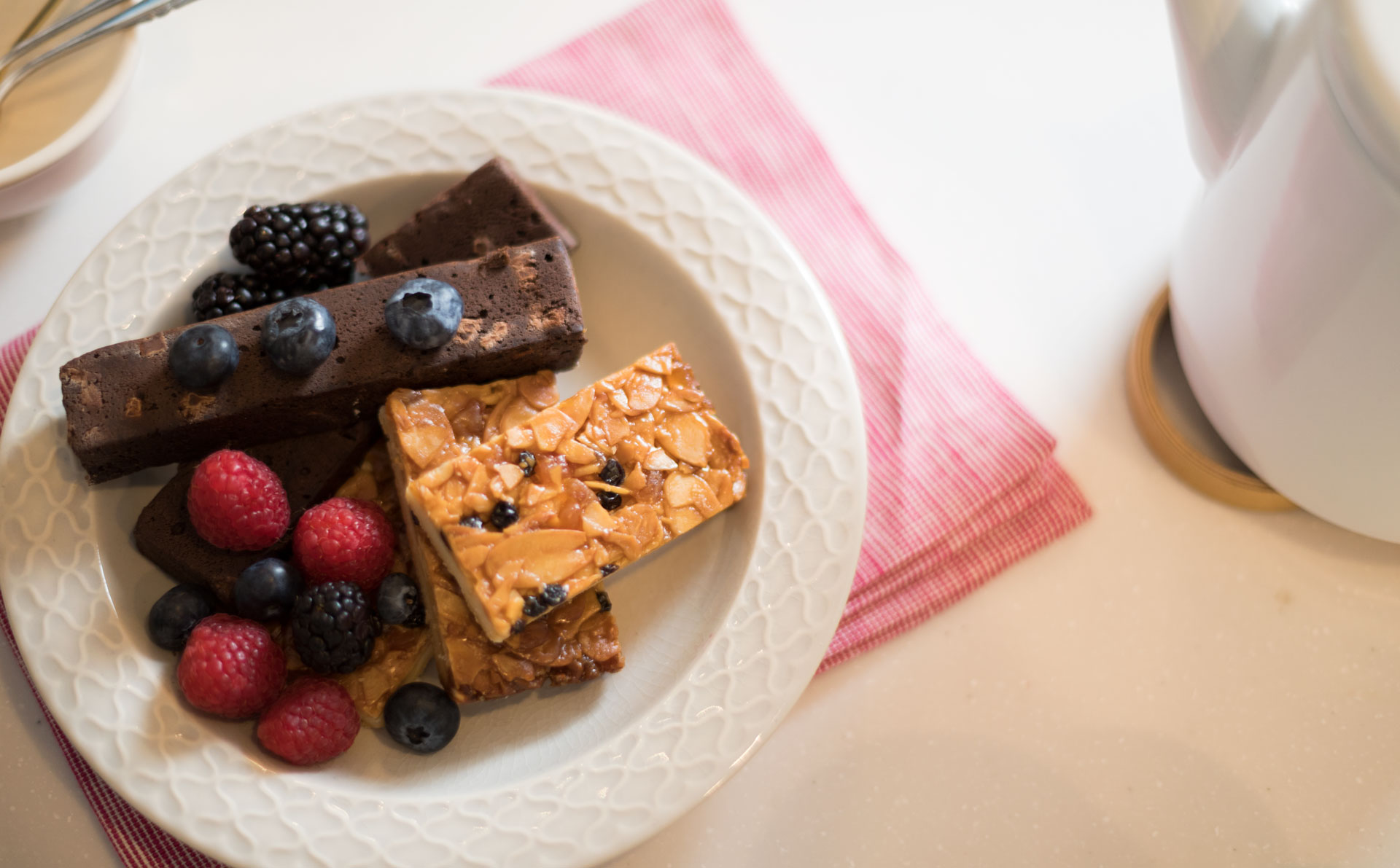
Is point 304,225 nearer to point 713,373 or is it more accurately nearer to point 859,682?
point 713,373

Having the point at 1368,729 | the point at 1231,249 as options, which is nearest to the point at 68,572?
the point at 1231,249

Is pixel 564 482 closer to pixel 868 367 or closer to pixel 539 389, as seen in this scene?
pixel 539 389

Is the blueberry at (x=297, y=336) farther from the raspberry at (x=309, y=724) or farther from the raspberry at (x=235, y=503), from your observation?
the raspberry at (x=309, y=724)

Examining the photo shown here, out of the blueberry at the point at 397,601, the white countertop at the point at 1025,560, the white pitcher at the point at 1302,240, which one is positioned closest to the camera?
the white pitcher at the point at 1302,240

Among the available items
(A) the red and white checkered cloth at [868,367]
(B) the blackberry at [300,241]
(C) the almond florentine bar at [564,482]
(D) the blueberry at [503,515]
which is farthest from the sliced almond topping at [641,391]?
(B) the blackberry at [300,241]

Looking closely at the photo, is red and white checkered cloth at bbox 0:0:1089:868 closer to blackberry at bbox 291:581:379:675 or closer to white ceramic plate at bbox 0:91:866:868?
white ceramic plate at bbox 0:91:866:868

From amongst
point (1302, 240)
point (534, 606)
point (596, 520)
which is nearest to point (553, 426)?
point (596, 520)

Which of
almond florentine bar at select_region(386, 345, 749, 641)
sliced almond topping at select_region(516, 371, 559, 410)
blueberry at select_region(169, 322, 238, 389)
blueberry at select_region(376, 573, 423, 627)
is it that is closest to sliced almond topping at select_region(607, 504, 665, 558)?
almond florentine bar at select_region(386, 345, 749, 641)
